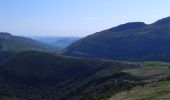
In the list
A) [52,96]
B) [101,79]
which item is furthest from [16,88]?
[101,79]

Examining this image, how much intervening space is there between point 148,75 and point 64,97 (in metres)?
34.7

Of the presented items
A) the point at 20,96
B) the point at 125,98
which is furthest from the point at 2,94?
the point at 125,98

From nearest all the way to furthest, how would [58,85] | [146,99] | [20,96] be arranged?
[146,99]
[20,96]
[58,85]

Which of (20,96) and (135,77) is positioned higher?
(135,77)

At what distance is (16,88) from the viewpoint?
197250 millimetres

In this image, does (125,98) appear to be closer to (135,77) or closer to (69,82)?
(135,77)

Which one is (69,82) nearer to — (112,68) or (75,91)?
(112,68)

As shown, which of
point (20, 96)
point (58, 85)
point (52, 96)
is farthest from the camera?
point (58, 85)

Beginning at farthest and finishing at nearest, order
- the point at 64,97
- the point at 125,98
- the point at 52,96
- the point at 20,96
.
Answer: the point at 20,96 < the point at 52,96 < the point at 64,97 < the point at 125,98

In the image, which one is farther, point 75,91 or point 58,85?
point 58,85

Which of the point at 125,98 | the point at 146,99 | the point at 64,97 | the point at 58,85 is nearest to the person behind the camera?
the point at 146,99

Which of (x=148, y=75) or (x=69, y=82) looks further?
(x=69, y=82)

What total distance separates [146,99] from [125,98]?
840 centimetres

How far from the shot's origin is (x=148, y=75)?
489 ft
